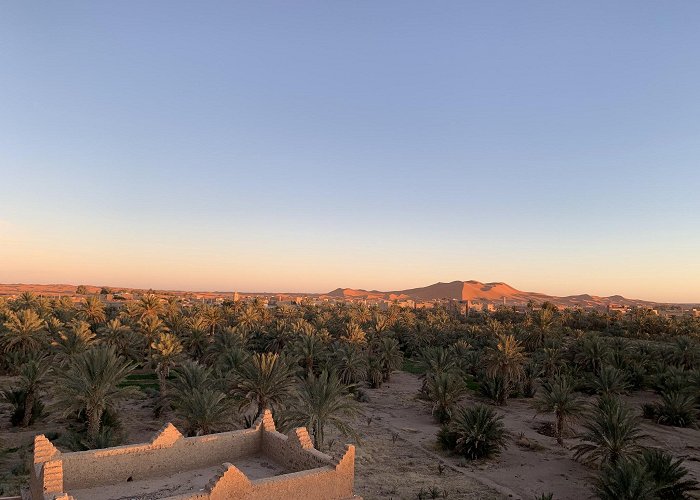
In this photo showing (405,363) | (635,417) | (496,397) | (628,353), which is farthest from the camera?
(405,363)

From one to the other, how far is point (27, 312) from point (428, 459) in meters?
34.3

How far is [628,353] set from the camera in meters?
46.8

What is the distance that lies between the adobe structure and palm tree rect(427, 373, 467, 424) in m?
18.2

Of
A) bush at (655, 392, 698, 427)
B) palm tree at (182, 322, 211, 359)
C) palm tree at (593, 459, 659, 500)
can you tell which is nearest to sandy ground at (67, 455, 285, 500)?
palm tree at (593, 459, 659, 500)

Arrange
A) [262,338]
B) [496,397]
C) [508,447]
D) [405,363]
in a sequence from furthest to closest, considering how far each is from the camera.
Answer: [405,363] < [262,338] < [496,397] < [508,447]

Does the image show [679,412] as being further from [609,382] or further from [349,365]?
[349,365]

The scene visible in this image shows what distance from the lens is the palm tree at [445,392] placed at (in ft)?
107

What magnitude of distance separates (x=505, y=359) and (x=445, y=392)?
724 centimetres

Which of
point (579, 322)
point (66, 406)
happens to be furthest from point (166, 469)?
point (579, 322)

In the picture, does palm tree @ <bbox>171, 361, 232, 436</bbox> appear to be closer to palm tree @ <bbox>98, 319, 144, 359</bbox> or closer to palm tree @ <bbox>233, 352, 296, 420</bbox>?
palm tree @ <bbox>233, 352, 296, 420</bbox>

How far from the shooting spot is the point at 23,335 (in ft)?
132

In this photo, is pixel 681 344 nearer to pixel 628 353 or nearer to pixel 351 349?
pixel 628 353

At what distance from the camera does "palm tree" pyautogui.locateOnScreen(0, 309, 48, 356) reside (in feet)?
132

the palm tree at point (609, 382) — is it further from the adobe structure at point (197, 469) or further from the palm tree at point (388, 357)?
the adobe structure at point (197, 469)
